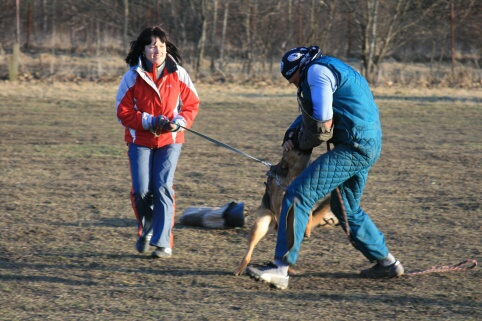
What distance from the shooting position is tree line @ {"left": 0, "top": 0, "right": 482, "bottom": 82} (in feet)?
68.9

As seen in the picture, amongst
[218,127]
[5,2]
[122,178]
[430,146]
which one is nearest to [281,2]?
[5,2]

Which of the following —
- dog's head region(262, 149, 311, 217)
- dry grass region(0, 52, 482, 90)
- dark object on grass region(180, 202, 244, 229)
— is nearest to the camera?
dog's head region(262, 149, 311, 217)

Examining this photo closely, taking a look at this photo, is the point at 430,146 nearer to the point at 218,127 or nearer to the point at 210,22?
the point at 218,127

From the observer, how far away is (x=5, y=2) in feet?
78.6

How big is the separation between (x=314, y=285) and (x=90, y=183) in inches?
160

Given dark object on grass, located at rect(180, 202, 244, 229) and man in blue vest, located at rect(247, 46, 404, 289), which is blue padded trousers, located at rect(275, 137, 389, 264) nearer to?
man in blue vest, located at rect(247, 46, 404, 289)

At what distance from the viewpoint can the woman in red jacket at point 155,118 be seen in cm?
546

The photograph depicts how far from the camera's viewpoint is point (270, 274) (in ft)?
15.8

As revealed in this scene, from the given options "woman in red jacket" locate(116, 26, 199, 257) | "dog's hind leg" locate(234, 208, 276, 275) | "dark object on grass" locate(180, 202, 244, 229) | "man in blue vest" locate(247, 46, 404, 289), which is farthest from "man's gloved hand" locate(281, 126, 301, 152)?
"dark object on grass" locate(180, 202, 244, 229)

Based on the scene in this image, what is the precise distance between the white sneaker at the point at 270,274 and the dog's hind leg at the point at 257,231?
368 mm

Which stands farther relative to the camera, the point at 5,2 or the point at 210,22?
the point at 5,2

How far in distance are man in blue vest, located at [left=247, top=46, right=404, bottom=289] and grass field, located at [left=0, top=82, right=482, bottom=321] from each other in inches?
14.6

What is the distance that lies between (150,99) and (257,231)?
4.23 feet

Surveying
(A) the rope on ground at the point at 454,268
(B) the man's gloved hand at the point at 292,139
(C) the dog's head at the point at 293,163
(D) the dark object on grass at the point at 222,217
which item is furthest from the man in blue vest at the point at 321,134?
(D) the dark object on grass at the point at 222,217
